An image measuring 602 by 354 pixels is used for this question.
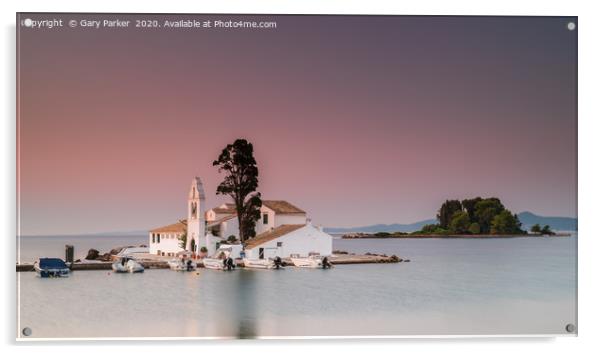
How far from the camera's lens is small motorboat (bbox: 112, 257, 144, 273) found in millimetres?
11305

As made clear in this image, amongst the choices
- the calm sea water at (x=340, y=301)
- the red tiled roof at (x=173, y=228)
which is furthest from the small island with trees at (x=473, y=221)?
the red tiled roof at (x=173, y=228)

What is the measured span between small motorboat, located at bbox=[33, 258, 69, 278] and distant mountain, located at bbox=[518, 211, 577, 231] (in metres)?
4.93

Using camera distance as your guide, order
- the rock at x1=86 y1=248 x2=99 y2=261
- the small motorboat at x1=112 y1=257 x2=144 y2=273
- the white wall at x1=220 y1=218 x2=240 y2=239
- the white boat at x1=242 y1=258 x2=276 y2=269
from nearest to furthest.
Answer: the small motorboat at x1=112 y1=257 x2=144 y2=273 → the white wall at x1=220 y1=218 x2=240 y2=239 → the rock at x1=86 y1=248 x2=99 y2=261 → the white boat at x1=242 y1=258 x2=276 y2=269

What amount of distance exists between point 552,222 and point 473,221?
127 cm

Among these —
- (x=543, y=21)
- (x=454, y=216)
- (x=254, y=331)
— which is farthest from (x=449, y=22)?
(x=254, y=331)

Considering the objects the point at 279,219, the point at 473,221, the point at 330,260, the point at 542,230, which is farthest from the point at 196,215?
the point at 542,230

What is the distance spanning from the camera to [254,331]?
7.02m

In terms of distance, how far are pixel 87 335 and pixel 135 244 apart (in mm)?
3830

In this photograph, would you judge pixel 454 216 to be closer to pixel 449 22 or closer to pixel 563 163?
pixel 563 163

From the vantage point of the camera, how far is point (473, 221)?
27.7ft

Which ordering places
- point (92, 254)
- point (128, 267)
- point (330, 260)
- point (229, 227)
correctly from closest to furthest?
point (128, 267)
point (229, 227)
point (92, 254)
point (330, 260)

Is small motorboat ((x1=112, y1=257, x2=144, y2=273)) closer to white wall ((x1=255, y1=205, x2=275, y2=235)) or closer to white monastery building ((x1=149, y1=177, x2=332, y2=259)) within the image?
white monastery building ((x1=149, y1=177, x2=332, y2=259))

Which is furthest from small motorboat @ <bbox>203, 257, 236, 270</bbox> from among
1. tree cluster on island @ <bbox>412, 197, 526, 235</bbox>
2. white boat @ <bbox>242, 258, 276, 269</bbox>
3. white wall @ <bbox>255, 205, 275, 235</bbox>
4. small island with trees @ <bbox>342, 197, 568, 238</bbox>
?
tree cluster on island @ <bbox>412, 197, 526, 235</bbox>

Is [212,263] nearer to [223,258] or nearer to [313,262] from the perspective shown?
[223,258]
